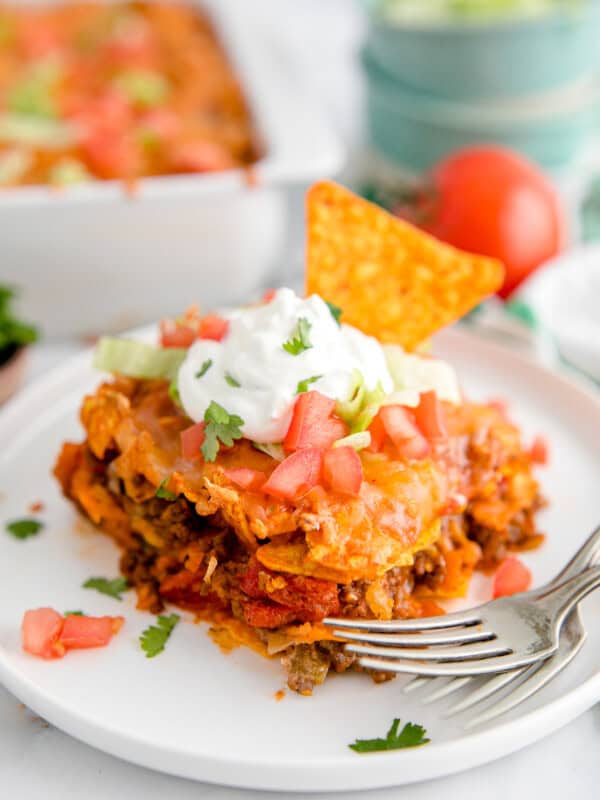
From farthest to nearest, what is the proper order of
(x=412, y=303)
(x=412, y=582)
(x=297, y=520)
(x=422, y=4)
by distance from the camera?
(x=422, y=4) → (x=412, y=303) → (x=412, y=582) → (x=297, y=520)

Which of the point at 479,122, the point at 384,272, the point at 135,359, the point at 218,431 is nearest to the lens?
the point at 218,431

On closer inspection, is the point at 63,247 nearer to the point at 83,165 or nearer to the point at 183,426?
the point at 83,165

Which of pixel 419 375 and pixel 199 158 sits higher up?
pixel 419 375

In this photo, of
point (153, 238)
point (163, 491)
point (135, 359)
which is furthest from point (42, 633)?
point (153, 238)

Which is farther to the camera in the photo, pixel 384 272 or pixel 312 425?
pixel 384 272

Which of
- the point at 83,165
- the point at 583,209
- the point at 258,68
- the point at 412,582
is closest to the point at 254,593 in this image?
the point at 412,582

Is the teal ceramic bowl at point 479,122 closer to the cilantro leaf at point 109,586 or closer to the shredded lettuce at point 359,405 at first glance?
the shredded lettuce at point 359,405

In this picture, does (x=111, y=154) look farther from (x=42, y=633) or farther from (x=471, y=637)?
(x=471, y=637)
